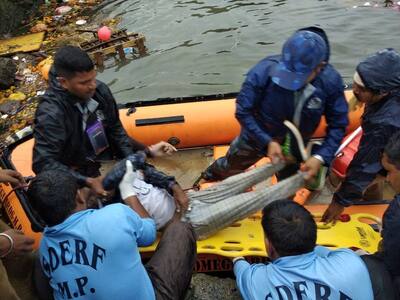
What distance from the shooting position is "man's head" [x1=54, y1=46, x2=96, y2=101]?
2859 millimetres

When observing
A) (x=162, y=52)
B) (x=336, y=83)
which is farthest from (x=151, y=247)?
(x=162, y=52)

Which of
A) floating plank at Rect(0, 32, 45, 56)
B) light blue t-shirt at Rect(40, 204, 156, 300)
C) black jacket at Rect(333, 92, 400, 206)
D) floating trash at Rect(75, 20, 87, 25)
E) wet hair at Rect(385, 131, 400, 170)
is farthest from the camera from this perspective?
floating trash at Rect(75, 20, 87, 25)

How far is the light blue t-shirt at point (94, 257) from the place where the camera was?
211 centimetres

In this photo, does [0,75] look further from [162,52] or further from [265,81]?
[265,81]

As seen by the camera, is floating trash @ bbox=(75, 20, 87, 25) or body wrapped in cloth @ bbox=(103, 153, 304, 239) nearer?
body wrapped in cloth @ bbox=(103, 153, 304, 239)

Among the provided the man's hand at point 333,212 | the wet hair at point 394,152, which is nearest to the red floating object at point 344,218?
the man's hand at point 333,212

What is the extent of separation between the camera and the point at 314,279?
202cm

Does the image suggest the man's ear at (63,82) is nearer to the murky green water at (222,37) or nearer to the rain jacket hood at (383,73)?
the rain jacket hood at (383,73)

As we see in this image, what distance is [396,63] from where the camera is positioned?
2.73m

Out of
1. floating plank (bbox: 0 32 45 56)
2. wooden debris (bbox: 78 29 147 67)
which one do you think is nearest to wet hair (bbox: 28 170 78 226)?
wooden debris (bbox: 78 29 147 67)

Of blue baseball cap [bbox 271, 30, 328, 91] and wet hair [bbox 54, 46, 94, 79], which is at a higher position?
wet hair [bbox 54, 46, 94, 79]

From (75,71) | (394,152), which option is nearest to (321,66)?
(394,152)

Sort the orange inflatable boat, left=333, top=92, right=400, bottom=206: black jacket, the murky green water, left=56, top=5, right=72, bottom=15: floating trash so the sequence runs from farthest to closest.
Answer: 1. left=56, top=5, right=72, bottom=15: floating trash
2. the murky green water
3. the orange inflatable boat
4. left=333, top=92, right=400, bottom=206: black jacket

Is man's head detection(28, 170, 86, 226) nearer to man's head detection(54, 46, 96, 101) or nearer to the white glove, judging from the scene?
the white glove
